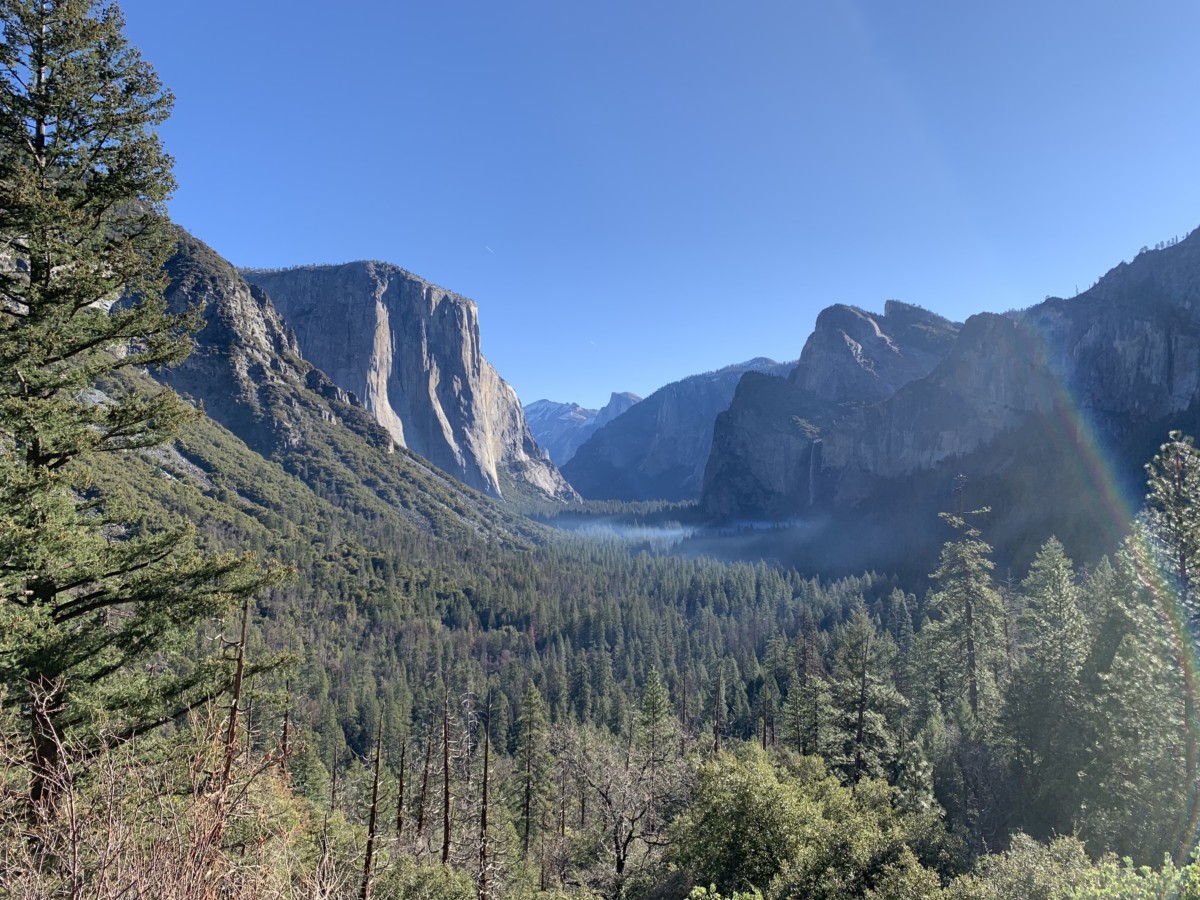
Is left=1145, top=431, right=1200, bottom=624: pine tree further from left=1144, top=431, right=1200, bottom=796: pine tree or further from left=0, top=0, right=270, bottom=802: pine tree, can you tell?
left=0, top=0, right=270, bottom=802: pine tree

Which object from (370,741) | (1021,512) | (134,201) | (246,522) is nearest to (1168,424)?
(1021,512)

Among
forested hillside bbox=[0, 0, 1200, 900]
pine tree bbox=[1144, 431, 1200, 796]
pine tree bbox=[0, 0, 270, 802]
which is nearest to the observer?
forested hillside bbox=[0, 0, 1200, 900]

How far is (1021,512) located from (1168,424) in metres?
34.5

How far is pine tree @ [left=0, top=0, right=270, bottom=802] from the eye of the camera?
8.12 meters

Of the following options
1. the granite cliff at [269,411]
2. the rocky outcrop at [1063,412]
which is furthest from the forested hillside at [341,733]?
the granite cliff at [269,411]

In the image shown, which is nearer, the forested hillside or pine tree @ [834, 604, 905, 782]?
the forested hillside

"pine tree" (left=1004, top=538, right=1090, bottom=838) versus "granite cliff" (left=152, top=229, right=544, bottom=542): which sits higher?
"granite cliff" (left=152, top=229, right=544, bottom=542)

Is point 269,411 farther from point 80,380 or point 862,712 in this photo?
point 80,380

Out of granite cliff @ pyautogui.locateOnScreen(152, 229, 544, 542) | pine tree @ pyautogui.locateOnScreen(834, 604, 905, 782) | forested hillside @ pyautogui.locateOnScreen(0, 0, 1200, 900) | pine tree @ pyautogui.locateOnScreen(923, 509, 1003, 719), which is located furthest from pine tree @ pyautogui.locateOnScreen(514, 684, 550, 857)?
granite cliff @ pyautogui.locateOnScreen(152, 229, 544, 542)

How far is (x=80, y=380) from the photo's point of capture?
894 cm

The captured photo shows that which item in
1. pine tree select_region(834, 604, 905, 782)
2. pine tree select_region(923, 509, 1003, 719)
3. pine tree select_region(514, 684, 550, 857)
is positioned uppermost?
pine tree select_region(923, 509, 1003, 719)

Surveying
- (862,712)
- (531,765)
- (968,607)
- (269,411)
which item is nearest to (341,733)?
(531,765)

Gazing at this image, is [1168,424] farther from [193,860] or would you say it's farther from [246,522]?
[246,522]

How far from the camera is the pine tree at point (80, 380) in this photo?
8.12m
